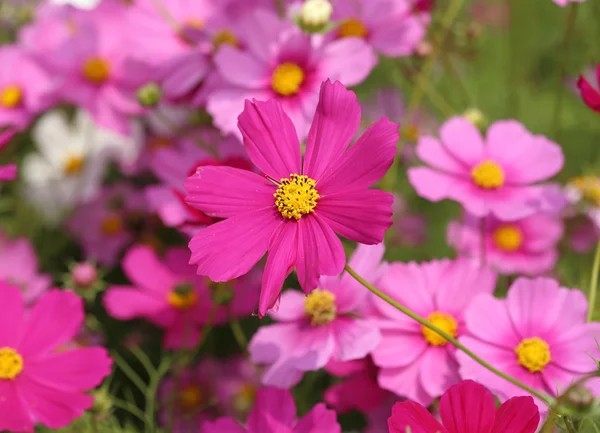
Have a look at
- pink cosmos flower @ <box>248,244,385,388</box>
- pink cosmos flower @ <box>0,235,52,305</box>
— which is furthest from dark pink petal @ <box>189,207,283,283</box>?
pink cosmos flower @ <box>0,235,52,305</box>

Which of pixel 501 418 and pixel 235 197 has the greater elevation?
pixel 235 197

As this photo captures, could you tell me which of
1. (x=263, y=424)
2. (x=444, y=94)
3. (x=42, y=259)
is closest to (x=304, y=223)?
(x=263, y=424)

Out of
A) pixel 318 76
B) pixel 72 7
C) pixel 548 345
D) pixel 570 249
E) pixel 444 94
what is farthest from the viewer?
pixel 444 94

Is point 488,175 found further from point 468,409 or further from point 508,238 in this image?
point 468,409

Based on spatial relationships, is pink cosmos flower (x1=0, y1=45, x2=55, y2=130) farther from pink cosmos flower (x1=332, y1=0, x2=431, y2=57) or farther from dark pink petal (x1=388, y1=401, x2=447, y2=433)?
dark pink petal (x1=388, y1=401, x2=447, y2=433)

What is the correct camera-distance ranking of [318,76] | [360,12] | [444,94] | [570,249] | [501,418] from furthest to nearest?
[444,94], [570,249], [360,12], [318,76], [501,418]

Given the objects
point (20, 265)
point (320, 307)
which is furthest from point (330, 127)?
point (20, 265)

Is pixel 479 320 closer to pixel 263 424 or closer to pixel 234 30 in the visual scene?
pixel 263 424
